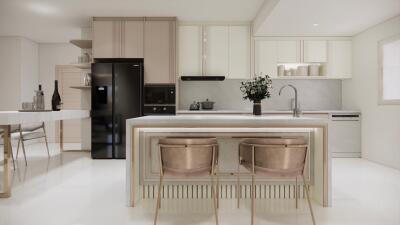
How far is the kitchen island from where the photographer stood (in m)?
2.93

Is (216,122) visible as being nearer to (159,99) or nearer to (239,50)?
(159,99)

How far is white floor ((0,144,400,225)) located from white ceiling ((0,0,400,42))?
237 cm

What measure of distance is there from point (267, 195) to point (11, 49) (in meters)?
7.08

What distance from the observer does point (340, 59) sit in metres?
6.09

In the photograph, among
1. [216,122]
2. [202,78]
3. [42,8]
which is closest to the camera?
[216,122]

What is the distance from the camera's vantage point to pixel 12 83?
7473mm

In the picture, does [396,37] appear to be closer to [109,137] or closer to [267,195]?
[267,195]

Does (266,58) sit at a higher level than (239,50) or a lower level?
lower

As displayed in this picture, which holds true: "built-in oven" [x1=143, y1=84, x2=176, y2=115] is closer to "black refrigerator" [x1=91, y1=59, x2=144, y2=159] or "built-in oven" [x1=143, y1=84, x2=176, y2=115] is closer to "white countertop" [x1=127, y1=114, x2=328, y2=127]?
"black refrigerator" [x1=91, y1=59, x2=144, y2=159]

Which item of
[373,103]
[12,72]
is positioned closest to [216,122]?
[373,103]

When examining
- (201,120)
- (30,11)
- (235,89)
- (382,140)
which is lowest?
(382,140)

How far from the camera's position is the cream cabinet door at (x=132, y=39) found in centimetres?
575

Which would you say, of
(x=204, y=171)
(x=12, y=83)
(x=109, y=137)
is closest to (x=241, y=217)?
(x=204, y=171)

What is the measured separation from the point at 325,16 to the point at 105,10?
143 inches
